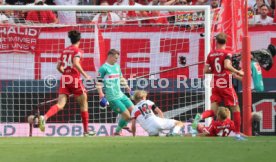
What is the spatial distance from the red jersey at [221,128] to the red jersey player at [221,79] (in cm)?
21

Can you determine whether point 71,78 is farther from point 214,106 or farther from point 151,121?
point 214,106

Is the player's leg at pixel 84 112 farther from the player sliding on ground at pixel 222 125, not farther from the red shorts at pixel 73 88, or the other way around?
the player sliding on ground at pixel 222 125

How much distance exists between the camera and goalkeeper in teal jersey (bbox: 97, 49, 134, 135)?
17.2 metres

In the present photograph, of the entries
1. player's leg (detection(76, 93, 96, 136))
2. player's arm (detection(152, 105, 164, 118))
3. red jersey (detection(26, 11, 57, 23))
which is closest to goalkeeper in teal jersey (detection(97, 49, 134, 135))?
player's leg (detection(76, 93, 96, 136))

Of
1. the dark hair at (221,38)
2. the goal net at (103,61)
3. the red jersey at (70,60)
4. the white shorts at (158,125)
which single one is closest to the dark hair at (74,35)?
the red jersey at (70,60)

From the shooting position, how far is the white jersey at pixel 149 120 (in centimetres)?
1597

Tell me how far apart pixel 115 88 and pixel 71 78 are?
3.43 ft

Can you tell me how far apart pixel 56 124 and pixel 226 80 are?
4332 millimetres

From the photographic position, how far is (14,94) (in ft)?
61.4

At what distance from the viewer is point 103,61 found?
18641 mm

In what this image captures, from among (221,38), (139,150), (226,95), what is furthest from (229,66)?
(139,150)

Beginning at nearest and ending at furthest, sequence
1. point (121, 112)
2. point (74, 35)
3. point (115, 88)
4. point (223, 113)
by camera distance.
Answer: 1. point (223, 113)
2. point (74, 35)
3. point (121, 112)
4. point (115, 88)

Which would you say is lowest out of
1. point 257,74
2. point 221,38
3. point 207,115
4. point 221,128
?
point 221,128

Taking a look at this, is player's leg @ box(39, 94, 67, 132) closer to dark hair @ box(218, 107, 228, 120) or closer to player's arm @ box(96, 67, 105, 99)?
player's arm @ box(96, 67, 105, 99)
